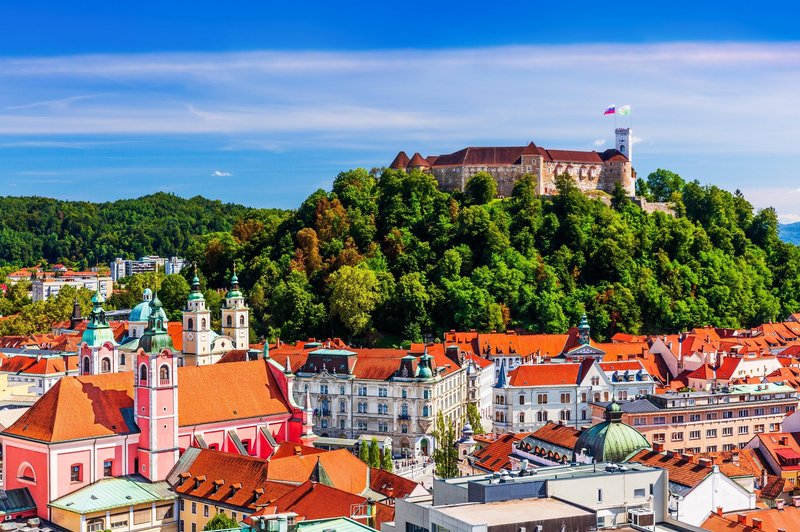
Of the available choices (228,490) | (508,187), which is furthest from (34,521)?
(508,187)

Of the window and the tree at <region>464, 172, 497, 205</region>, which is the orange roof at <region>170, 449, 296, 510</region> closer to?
the window

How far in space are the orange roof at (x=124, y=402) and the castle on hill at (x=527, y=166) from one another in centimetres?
5968

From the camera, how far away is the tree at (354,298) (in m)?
99.1

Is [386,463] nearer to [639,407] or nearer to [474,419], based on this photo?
[474,419]

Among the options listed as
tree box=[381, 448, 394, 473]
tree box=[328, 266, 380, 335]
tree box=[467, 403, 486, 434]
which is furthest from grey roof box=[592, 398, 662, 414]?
tree box=[328, 266, 380, 335]

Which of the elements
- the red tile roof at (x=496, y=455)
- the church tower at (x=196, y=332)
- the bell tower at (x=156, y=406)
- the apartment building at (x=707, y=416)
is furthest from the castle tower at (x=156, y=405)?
the apartment building at (x=707, y=416)

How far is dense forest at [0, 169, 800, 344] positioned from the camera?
102 m

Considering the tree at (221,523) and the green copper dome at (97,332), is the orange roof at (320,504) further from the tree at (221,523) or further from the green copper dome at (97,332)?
the green copper dome at (97,332)

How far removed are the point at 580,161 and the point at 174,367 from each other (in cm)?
7432

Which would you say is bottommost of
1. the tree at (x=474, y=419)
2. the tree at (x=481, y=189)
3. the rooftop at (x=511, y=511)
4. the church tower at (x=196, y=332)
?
the tree at (x=474, y=419)

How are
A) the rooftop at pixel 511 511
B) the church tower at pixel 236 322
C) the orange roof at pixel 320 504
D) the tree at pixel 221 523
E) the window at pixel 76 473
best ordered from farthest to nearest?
the church tower at pixel 236 322 < the window at pixel 76 473 < the tree at pixel 221 523 < the orange roof at pixel 320 504 < the rooftop at pixel 511 511

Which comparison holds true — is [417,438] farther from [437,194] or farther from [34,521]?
[437,194]

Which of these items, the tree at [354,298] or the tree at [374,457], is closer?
the tree at [374,457]

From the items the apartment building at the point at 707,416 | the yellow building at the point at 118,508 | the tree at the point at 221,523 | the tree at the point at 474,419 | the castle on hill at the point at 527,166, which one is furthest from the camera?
the castle on hill at the point at 527,166
